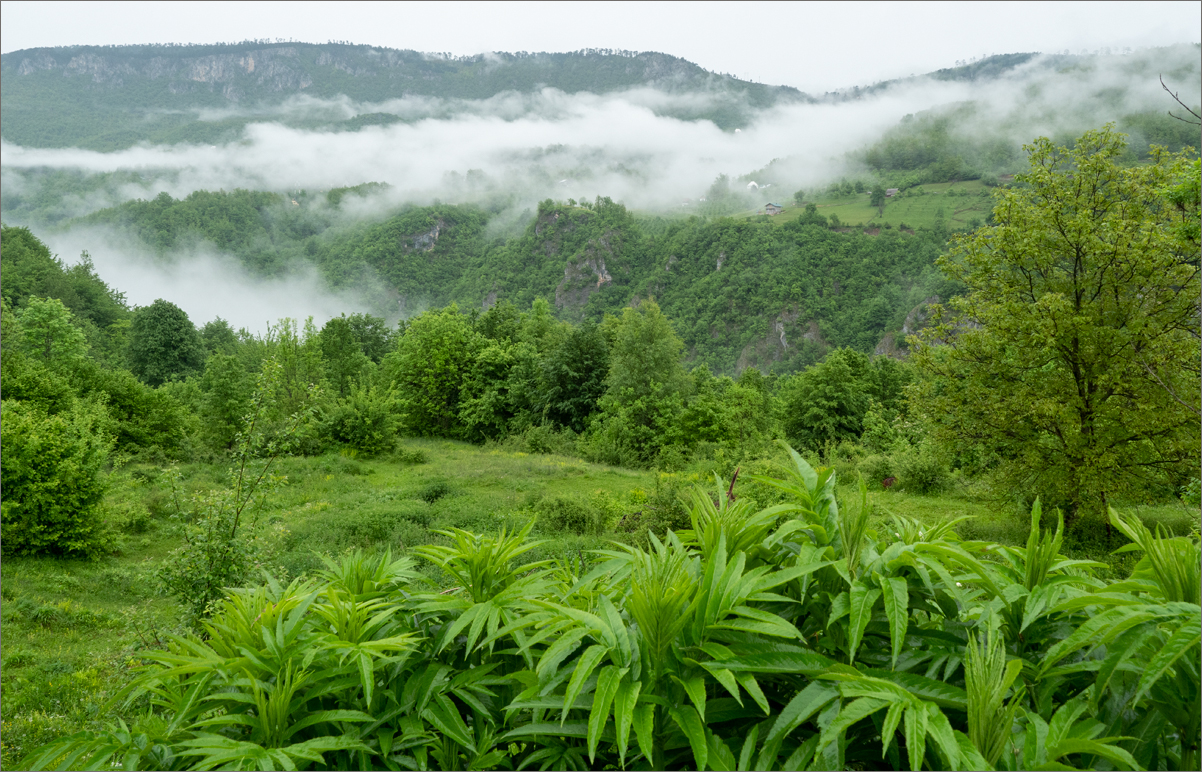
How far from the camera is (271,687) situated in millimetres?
1601

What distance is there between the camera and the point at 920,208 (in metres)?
134

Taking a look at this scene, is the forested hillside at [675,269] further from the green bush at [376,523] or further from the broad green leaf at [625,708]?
the broad green leaf at [625,708]

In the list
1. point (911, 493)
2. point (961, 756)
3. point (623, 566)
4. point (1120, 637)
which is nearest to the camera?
point (961, 756)

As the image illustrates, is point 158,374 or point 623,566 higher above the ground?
point 623,566

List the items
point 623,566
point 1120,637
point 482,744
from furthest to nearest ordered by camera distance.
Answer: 1. point 623,566
2. point 482,744
3. point 1120,637

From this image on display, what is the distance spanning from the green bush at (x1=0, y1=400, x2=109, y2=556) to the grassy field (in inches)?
5098

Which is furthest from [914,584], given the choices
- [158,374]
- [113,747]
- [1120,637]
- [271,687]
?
[158,374]

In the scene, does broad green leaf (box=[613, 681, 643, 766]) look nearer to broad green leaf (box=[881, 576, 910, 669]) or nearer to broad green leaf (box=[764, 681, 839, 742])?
broad green leaf (box=[764, 681, 839, 742])

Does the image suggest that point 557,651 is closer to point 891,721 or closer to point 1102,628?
point 891,721

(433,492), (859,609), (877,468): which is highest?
(859,609)

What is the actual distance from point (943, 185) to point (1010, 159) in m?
17.0

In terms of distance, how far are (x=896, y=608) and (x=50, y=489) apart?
53.1 ft

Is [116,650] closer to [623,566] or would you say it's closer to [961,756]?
[623,566]

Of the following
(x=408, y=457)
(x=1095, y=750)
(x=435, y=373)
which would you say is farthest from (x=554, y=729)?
(x=435, y=373)
